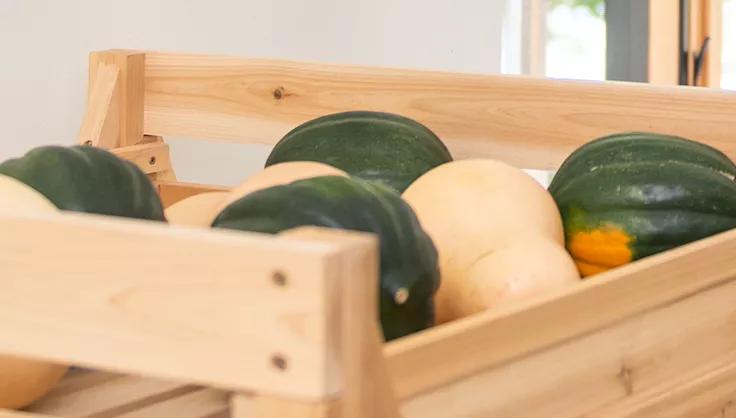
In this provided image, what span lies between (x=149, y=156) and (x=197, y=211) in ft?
1.53

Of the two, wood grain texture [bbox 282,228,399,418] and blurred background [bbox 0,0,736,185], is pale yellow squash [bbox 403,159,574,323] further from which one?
blurred background [bbox 0,0,736,185]

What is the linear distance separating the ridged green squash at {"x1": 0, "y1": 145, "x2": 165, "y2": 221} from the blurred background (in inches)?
22.2

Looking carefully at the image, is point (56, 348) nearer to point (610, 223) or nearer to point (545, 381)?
point (545, 381)


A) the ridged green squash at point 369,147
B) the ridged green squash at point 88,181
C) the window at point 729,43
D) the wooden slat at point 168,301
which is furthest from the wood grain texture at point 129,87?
the window at point 729,43

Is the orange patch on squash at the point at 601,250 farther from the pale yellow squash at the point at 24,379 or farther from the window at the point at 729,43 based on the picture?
the window at the point at 729,43

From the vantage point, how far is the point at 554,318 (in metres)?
0.75

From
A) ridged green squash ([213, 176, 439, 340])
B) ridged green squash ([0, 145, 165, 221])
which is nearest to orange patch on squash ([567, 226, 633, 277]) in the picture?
ridged green squash ([213, 176, 439, 340])

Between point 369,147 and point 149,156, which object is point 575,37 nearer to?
point 149,156

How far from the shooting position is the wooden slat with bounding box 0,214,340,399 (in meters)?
0.52

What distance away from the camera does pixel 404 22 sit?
200 cm

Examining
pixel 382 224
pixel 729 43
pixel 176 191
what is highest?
pixel 382 224

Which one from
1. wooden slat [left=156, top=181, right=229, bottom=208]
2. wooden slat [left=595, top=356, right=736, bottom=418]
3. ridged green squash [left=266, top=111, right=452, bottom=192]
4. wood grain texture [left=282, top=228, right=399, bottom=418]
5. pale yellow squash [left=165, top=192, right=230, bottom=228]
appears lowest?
wooden slat [left=595, top=356, right=736, bottom=418]

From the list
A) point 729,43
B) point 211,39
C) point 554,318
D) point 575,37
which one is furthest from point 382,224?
point 729,43

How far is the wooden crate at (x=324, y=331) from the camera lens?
0.53 m
